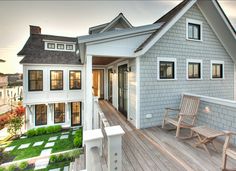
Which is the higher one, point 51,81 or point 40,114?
point 51,81

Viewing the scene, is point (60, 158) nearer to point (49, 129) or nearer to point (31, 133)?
point (49, 129)

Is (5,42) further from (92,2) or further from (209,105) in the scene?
(209,105)

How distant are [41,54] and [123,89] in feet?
27.2

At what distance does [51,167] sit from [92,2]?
1015 centimetres

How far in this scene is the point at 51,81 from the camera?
10.9 m

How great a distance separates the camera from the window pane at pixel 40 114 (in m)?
11.0

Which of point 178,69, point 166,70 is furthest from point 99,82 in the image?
point 178,69

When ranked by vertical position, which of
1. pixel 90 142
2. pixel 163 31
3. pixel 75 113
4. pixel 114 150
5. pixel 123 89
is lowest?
pixel 75 113

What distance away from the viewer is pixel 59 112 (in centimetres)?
1168

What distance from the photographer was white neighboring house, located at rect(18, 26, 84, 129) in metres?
10.4

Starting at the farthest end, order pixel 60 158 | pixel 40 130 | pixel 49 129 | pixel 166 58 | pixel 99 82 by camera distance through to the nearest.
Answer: pixel 99 82, pixel 49 129, pixel 40 130, pixel 60 158, pixel 166 58

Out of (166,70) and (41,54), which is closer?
(166,70)

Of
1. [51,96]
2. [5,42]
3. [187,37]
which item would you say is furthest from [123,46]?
[5,42]

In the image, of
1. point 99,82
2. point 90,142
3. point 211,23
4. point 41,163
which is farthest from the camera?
point 99,82
